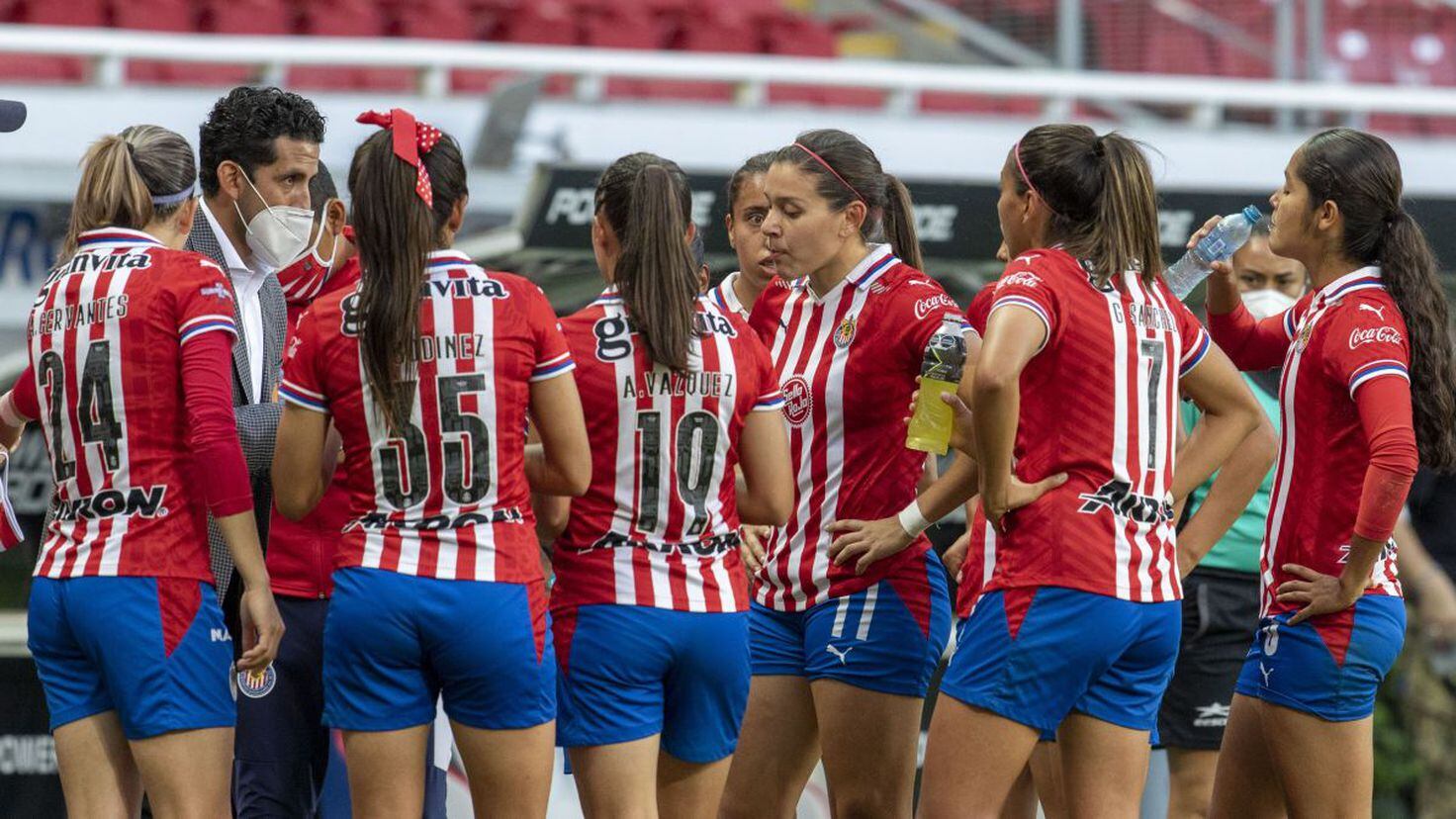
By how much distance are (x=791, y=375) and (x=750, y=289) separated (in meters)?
0.81

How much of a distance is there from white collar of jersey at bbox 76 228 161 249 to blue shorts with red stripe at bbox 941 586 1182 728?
1727 millimetres

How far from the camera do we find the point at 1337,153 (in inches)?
148

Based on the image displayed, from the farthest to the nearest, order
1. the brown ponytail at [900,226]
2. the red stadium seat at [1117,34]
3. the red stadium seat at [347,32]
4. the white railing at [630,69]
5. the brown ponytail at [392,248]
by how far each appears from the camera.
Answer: the red stadium seat at [1117,34] → the red stadium seat at [347,32] → the white railing at [630,69] → the brown ponytail at [900,226] → the brown ponytail at [392,248]

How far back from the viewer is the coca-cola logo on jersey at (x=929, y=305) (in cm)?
384

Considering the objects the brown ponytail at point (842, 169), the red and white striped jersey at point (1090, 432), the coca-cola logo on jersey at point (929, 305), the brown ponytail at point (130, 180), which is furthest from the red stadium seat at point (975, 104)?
the brown ponytail at point (130, 180)

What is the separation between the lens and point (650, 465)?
3508mm

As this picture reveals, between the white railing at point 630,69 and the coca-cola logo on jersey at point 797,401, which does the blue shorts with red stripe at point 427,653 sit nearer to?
the coca-cola logo on jersey at point 797,401

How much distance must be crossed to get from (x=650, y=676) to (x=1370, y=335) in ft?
5.14

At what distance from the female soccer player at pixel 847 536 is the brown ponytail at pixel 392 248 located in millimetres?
878

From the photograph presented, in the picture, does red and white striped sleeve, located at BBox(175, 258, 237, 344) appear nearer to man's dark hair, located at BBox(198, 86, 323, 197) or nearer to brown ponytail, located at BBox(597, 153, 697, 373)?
man's dark hair, located at BBox(198, 86, 323, 197)

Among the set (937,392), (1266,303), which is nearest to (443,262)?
(937,392)

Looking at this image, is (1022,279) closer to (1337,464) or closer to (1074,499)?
(1074,499)

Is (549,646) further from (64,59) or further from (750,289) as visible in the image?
(64,59)

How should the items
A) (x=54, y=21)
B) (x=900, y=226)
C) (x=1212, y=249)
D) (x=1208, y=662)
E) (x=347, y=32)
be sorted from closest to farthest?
(x=1212, y=249), (x=900, y=226), (x=1208, y=662), (x=54, y=21), (x=347, y=32)
